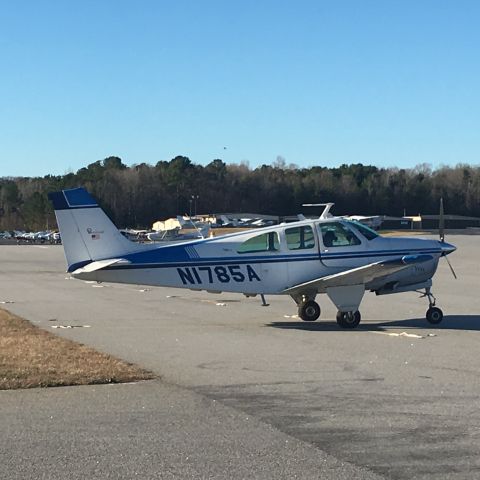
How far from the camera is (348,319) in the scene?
1468cm

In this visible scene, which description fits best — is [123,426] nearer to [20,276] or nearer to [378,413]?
[378,413]

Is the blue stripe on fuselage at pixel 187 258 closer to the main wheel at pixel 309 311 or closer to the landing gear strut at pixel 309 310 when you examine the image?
the landing gear strut at pixel 309 310

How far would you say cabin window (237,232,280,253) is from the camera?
15.3 meters

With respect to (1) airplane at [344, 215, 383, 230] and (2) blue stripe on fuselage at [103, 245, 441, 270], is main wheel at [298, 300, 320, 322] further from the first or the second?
(1) airplane at [344, 215, 383, 230]

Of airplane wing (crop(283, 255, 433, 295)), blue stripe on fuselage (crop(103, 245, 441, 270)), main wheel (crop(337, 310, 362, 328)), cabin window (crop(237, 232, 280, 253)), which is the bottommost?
main wheel (crop(337, 310, 362, 328))

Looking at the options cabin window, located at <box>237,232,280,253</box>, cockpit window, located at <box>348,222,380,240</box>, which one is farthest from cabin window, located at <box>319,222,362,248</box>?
cabin window, located at <box>237,232,280,253</box>

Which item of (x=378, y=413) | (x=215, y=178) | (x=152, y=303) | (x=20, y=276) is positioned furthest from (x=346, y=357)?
(x=215, y=178)

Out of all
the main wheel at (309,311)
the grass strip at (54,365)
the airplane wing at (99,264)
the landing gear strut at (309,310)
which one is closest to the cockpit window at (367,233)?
the landing gear strut at (309,310)

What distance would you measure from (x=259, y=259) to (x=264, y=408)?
752cm

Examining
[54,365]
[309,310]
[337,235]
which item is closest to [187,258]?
[309,310]

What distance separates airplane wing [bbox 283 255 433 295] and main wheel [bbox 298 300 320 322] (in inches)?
25.9

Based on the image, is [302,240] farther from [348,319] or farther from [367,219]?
[367,219]

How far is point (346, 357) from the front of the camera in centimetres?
1111

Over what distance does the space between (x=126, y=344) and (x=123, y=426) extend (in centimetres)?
578
